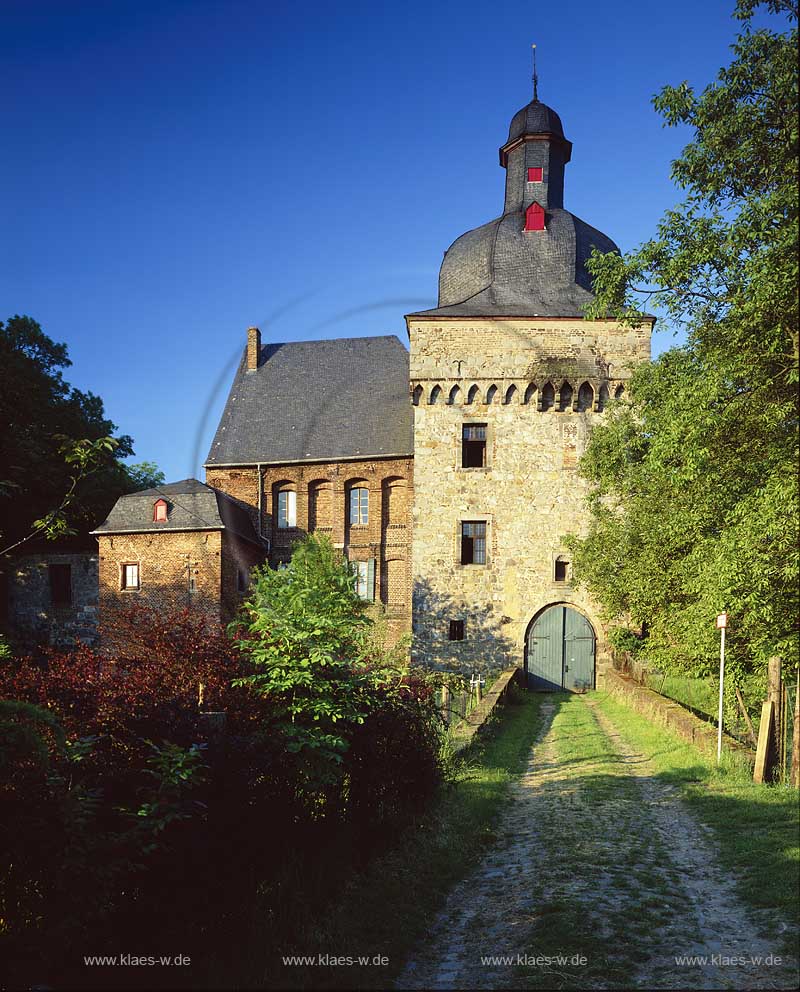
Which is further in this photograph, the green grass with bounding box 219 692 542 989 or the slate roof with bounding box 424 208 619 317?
the slate roof with bounding box 424 208 619 317

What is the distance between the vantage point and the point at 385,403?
34.3m

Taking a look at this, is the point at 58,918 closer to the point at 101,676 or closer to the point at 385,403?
the point at 101,676

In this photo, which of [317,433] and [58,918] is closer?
[58,918]

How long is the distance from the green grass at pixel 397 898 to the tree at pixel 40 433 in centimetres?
1819

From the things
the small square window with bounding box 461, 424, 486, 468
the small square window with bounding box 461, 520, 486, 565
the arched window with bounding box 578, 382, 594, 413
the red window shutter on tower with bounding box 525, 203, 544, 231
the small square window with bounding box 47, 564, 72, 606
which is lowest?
the small square window with bounding box 47, 564, 72, 606

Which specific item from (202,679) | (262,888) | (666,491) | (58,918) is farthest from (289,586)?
(666,491)

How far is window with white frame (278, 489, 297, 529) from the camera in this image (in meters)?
33.2

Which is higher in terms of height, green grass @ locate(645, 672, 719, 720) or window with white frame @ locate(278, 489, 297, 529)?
window with white frame @ locate(278, 489, 297, 529)

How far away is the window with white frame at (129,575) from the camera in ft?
93.6

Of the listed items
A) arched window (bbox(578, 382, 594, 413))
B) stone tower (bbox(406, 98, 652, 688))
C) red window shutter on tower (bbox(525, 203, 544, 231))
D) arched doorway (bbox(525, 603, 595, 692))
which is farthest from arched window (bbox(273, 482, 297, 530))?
red window shutter on tower (bbox(525, 203, 544, 231))

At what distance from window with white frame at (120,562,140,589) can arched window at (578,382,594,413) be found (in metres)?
15.4

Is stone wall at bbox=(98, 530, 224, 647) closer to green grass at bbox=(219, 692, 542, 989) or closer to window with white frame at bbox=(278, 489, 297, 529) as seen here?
window with white frame at bbox=(278, 489, 297, 529)

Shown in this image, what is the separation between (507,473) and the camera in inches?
1160

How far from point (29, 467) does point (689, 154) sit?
85.5 feet
